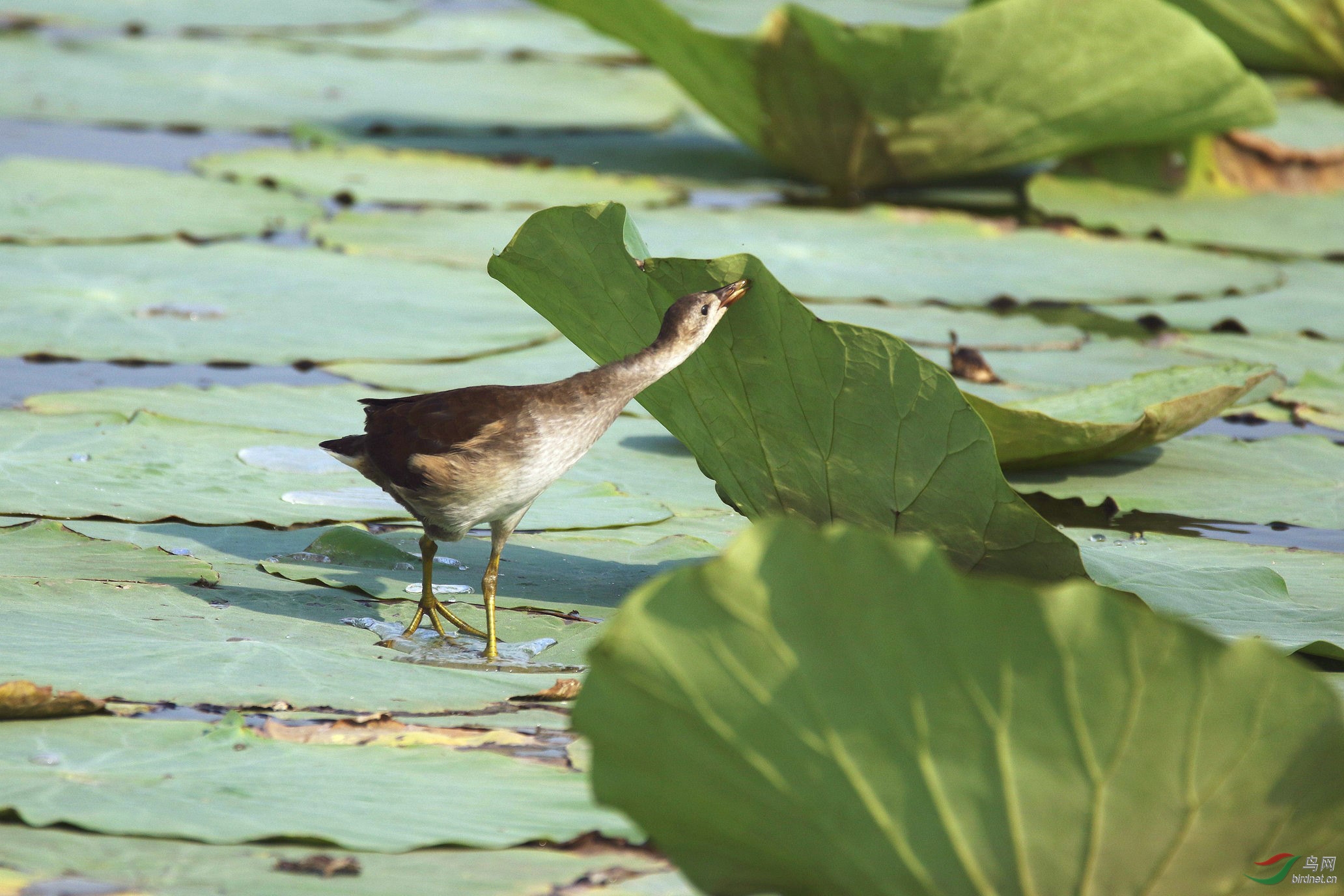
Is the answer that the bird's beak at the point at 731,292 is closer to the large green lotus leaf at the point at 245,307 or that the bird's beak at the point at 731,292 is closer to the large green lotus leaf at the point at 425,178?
the large green lotus leaf at the point at 245,307

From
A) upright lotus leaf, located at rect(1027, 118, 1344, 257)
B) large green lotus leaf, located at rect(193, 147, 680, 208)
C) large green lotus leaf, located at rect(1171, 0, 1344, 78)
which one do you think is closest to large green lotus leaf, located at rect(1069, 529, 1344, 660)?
upright lotus leaf, located at rect(1027, 118, 1344, 257)

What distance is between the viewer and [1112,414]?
3215mm

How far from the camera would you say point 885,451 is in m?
2.22

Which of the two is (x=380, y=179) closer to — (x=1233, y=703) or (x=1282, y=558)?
(x=1282, y=558)

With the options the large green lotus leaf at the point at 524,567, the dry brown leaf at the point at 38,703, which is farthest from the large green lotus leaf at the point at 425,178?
the dry brown leaf at the point at 38,703

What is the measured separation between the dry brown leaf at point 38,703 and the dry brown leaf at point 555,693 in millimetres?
571

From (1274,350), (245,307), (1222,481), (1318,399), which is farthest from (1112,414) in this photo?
(245,307)

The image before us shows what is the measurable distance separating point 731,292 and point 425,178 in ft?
14.1

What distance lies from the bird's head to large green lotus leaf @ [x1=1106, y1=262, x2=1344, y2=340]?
2905 millimetres

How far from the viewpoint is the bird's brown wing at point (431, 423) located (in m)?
2.34

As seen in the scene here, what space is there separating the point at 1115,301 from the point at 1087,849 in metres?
3.92

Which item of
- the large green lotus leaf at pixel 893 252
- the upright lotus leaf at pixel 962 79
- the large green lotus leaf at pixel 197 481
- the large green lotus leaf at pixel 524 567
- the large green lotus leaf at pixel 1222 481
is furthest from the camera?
the upright lotus leaf at pixel 962 79

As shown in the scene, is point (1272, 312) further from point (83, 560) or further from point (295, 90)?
point (295, 90)

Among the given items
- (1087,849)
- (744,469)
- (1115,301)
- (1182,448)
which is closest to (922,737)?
(1087,849)
